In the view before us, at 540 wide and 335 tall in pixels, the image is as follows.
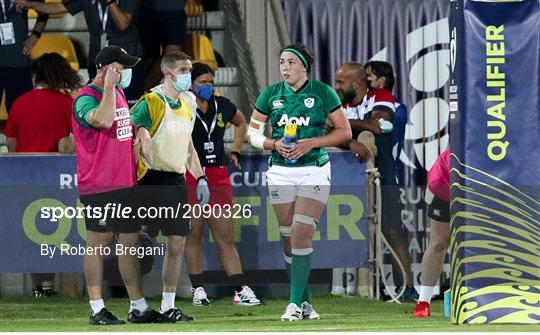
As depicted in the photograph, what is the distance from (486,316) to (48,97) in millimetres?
4643

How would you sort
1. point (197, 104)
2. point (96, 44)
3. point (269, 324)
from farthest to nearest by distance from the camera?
point (96, 44), point (197, 104), point (269, 324)

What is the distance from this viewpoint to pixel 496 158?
9328 mm

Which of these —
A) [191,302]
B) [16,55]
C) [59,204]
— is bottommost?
[191,302]

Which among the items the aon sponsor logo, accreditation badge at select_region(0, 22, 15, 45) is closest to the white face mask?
the aon sponsor logo

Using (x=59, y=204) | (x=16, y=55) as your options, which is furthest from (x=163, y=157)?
(x=16, y=55)

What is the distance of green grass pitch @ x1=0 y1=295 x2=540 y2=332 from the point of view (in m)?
9.95

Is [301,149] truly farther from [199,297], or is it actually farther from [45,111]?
[45,111]

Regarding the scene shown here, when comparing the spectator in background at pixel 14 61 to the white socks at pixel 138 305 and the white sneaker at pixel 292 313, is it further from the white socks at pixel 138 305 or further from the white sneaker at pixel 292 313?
the white sneaker at pixel 292 313

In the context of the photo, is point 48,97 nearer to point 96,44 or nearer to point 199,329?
point 96,44

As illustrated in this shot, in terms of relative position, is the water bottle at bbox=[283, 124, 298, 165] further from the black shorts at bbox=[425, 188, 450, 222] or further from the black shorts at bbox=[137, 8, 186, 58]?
the black shorts at bbox=[137, 8, 186, 58]

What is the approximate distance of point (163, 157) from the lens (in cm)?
1073

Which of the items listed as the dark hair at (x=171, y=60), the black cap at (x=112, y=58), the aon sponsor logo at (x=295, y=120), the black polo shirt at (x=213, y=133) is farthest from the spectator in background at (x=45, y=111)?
the aon sponsor logo at (x=295, y=120)

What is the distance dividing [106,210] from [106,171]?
0.28 meters

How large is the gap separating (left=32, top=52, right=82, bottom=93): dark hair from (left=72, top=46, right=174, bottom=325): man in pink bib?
2024mm
